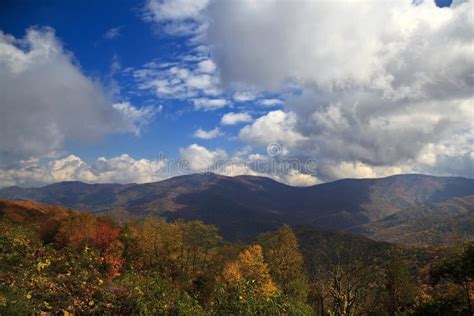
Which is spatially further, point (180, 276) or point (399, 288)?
point (399, 288)

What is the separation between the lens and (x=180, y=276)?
54.8 m

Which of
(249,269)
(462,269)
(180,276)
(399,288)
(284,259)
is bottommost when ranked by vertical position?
(399,288)

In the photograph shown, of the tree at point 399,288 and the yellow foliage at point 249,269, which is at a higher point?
the yellow foliage at point 249,269

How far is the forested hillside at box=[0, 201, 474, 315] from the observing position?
60.2 ft

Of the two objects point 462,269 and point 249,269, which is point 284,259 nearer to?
point 249,269

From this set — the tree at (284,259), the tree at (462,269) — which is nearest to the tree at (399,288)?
the tree at (284,259)

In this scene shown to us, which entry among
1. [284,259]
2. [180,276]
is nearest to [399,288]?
[284,259]

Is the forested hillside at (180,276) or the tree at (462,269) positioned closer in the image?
the forested hillside at (180,276)

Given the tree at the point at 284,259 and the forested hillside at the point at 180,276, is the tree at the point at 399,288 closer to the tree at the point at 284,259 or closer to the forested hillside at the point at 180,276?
the forested hillside at the point at 180,276

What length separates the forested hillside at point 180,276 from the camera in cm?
1836

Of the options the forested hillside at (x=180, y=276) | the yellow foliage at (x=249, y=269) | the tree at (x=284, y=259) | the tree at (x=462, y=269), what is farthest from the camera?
the tree at (x=284, y=259)

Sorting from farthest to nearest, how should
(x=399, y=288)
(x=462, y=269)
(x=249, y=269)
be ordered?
(x=399, y=288), (x=249, y=269), (x=462, y=269)

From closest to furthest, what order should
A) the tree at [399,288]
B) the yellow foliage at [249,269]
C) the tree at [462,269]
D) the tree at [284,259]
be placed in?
the tree at [462,269] → the yellow foliage at [249,269] → the tree at [399,288] → the tree at [284,259]

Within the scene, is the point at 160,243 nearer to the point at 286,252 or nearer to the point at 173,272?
the point at 173,272
